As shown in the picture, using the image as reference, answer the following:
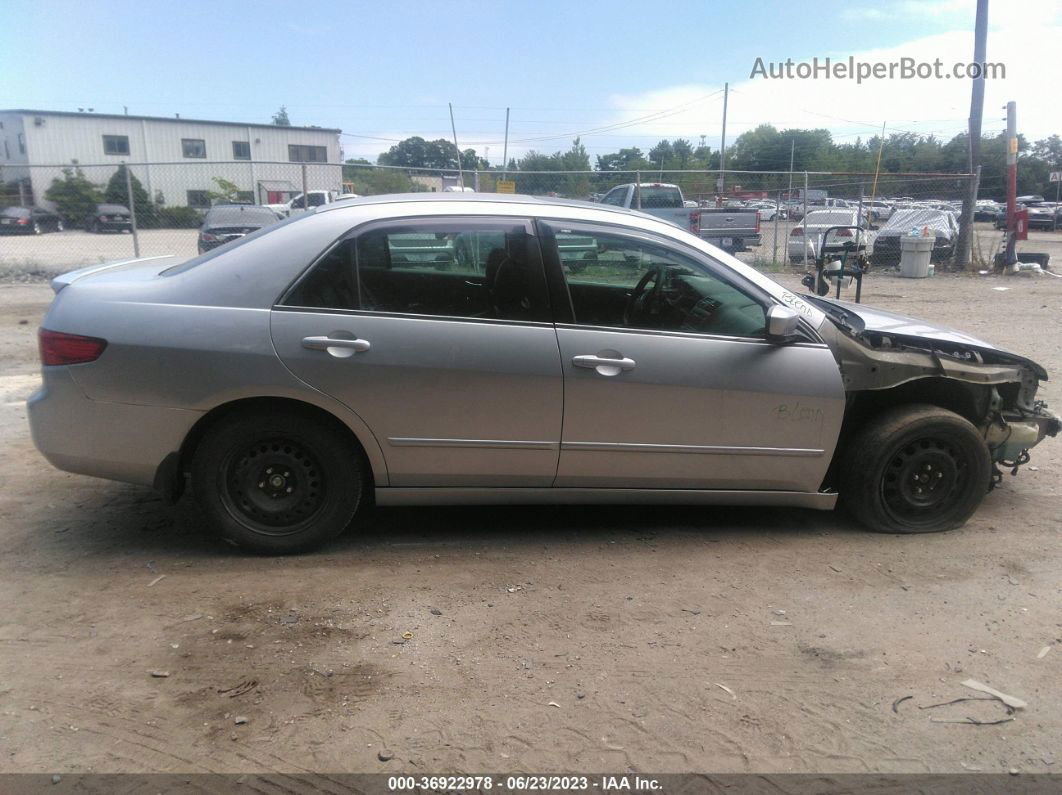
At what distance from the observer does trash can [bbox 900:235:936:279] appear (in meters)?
17.6

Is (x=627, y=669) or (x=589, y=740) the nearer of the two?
(x=589, y=740)

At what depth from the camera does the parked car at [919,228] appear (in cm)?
1922

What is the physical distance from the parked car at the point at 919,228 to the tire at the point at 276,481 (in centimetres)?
1771

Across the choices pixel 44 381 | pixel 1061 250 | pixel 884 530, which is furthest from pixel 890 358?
pixel 1061 250

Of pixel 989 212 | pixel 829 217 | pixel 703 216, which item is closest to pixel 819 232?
pixel 829 217

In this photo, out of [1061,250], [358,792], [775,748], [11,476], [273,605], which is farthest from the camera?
[1061,250]

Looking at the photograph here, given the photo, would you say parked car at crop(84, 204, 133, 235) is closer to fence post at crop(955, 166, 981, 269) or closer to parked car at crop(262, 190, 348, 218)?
parked car at crop(262, 190, 348, 218)

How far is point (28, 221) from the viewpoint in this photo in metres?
16.7

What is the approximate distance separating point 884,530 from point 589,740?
2.45 metres

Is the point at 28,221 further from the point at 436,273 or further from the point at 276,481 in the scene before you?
the point at 436,273

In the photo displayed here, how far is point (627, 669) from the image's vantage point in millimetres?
3201

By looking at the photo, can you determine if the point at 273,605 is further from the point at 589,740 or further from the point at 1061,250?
the point at 1061,250

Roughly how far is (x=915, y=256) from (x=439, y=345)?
16.5 meters

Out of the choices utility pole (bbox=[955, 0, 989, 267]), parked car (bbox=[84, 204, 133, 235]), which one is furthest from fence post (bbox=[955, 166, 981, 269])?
parked car (bbox=[84, 204, 133, 235])
